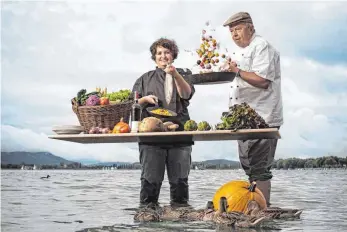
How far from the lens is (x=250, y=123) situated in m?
6.08

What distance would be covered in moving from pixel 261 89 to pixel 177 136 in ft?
3.13

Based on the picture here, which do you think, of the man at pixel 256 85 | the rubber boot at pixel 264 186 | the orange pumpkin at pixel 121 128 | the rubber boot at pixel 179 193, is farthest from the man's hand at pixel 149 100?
the rubber boot at pixel 264 186

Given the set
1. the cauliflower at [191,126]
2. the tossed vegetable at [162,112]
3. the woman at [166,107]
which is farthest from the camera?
the woman at [166,107]

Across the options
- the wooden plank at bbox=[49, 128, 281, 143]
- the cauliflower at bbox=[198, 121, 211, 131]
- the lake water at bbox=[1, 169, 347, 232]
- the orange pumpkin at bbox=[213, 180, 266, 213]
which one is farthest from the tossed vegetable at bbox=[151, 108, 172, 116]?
the lake water at bbox=[1, 169, 347, 232]

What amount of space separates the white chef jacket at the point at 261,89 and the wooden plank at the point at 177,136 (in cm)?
34

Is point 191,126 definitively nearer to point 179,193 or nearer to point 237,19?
point 179,193

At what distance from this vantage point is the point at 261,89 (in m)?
6.57

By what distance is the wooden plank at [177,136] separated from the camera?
607 cm

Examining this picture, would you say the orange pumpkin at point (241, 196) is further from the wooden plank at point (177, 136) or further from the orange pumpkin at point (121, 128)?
the orange pumpkin at point (121, 128)

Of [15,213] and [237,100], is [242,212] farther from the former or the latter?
[15,213]

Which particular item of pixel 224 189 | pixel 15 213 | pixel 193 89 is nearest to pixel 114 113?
pixel 193 89

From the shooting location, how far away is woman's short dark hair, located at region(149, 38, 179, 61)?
6723 mm

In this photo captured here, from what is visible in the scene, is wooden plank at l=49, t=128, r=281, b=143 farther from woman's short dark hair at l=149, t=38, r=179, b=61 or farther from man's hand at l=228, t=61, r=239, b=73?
woman's short dark hair at l=149, t=38, r=179, b=61

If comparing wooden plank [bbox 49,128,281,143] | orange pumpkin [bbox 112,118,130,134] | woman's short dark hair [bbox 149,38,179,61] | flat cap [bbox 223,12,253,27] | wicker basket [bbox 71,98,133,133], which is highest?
flat cap [bbox 223,12,253,27]
